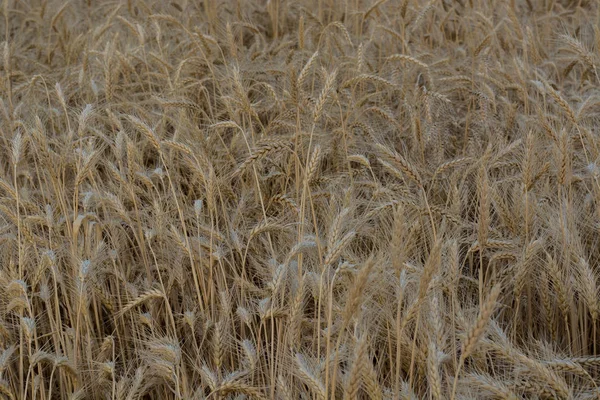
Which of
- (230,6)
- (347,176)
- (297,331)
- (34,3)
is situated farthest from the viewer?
(34,3)

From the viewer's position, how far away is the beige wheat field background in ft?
5.04

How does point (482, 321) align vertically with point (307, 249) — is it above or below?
above

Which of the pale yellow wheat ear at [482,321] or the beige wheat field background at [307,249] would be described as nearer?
the pale yellow wheat ear at [482,321]

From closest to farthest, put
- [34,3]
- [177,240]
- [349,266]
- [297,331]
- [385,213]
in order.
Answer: [349,266]
[297,331]
[177,240]
[385,213]
[34,3]

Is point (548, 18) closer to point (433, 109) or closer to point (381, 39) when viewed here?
point (381, 39)

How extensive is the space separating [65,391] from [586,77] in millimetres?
2730

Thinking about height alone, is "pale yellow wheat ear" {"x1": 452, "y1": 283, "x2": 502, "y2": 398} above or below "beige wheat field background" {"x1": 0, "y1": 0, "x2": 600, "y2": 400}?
above

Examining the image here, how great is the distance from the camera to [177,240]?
1.80 metres

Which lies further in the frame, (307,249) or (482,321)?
(307,249)

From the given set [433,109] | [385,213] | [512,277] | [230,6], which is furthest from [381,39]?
[512,277]

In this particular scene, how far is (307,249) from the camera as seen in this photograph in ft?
6.40

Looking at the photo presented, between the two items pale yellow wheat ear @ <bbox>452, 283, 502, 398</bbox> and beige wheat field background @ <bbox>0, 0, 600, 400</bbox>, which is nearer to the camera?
pale yellow wheat ear @ <bbox>452, 283, 502, 398</bbox>

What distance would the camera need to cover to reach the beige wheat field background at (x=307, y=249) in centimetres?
154

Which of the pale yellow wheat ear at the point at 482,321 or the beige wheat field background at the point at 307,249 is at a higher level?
the pale yellow wheat ear at the point at 482,321
